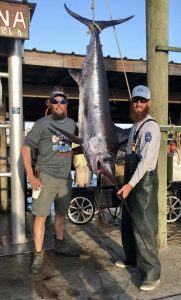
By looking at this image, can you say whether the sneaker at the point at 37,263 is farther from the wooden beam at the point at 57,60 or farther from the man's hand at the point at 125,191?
the wooden beam at the point at 57,60

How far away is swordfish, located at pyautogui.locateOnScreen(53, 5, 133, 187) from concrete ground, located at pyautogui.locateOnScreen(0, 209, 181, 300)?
35.8 inches

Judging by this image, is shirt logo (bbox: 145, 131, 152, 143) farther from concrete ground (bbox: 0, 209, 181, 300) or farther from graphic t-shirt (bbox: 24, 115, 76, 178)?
concrete ground (bbox: 0, 209, 181, 300)

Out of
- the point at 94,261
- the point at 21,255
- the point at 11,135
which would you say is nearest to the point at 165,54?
the point at 11,135

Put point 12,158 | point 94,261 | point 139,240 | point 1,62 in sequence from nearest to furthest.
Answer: point 139,240, point 94,261, point 12,158, point 1,62

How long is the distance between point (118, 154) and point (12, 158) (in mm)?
1416

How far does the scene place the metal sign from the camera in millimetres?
4289

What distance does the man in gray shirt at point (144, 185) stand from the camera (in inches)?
131

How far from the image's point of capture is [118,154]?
377 centimetres

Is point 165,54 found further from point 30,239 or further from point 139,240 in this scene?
point 30,239

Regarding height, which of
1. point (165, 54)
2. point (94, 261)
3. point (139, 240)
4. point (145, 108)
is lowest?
point (94, 261)

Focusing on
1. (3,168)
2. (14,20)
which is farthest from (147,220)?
(3,168)

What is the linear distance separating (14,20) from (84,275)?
2.64 m

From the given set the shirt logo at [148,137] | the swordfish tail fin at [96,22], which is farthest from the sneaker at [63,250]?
the swordfish tail fin at [96,22]

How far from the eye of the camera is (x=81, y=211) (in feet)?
20.5
